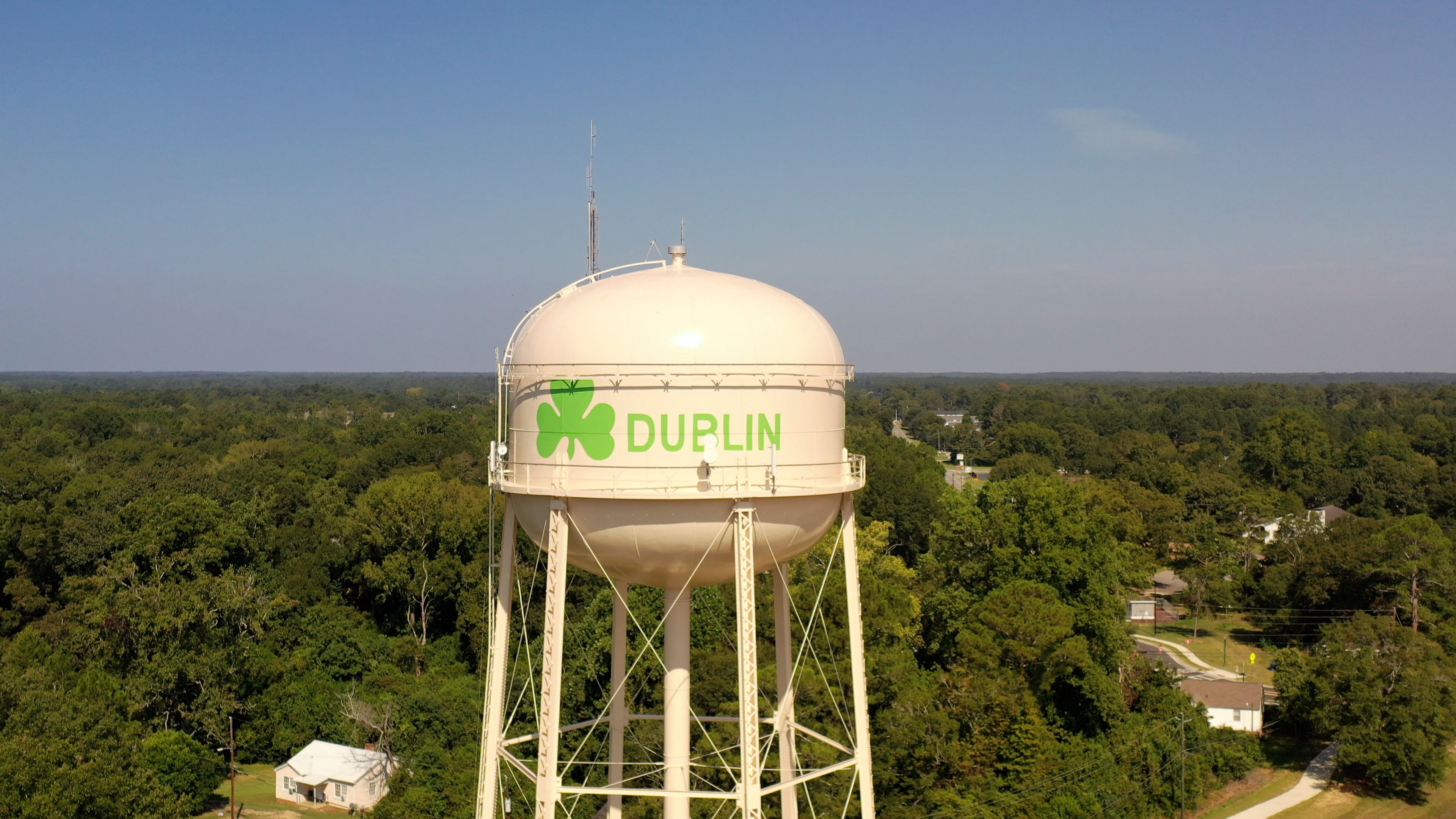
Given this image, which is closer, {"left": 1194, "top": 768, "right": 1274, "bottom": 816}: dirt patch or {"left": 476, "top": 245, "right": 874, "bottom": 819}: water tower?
{"left": 476, "top": 245, "right": 874, "bottom": 819}: water tower

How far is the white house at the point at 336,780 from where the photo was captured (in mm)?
29453

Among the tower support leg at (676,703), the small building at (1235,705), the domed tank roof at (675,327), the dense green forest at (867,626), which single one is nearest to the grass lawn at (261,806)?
the dense green forest at (867,626)

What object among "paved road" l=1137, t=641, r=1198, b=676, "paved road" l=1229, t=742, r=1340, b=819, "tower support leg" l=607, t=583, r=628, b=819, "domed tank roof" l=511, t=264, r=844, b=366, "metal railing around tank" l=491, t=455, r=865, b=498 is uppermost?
"domed tank roof" l=511, t=264, r=844, b=366

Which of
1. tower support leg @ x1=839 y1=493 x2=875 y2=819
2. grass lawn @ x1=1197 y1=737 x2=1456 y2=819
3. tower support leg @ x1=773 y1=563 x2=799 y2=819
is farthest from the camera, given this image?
grass lawn @ x1=1197 y1=737 x2=1456 y2=819

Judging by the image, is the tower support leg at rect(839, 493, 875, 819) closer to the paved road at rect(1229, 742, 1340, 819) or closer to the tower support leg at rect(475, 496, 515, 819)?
the tower support leg at rect(475, 496, 515, 819)

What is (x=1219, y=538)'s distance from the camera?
52.5 meters

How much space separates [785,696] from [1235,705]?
2361 cm

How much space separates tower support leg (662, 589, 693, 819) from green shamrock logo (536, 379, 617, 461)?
2.65 metres

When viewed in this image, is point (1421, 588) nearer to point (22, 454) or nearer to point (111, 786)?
point (111, 786)

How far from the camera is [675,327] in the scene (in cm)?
1263

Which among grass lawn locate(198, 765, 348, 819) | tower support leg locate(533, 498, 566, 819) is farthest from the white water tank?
grass lawn locate(198, 765, 348, 819)

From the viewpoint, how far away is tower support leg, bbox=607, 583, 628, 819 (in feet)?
48.3

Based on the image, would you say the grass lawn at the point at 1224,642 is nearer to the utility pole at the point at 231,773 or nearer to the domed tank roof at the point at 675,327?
the utility pole at the point at 231,773

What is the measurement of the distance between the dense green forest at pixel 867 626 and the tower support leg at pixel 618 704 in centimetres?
268
